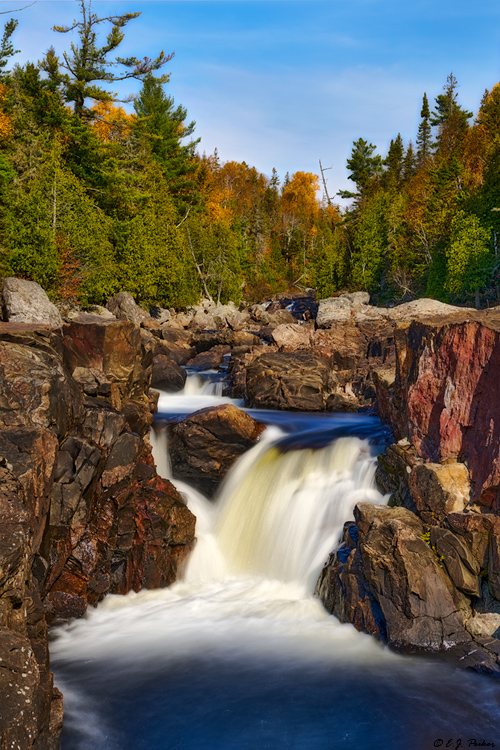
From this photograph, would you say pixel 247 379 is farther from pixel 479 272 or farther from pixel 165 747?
pixel 479 272

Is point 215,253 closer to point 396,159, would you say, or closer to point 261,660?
point 396,159

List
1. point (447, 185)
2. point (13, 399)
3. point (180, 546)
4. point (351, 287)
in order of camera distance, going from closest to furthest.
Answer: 1. point (13, 399)
2. point (180, 546)
3. point (447, 185)
4. point (351, 287)

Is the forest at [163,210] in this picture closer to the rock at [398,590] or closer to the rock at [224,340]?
the rock at [224,340]

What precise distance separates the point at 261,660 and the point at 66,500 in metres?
4.60

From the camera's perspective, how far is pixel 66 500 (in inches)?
400

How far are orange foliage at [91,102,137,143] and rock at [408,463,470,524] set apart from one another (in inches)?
1603

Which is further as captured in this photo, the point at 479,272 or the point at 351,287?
the point at 351,287

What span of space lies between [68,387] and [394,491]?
7190 mm

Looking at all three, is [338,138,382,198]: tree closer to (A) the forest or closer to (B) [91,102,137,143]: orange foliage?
(A) the forest

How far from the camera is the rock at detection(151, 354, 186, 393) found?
75.2ft

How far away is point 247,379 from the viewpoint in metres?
21.9

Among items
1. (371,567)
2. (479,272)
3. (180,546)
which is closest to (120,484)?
(180,546)

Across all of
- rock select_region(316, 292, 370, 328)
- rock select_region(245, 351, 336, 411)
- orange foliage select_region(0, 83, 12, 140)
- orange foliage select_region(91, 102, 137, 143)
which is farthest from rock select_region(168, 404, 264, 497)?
orange foliage select_region(91, 102, 137, 143)

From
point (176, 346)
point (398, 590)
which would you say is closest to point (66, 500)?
point (398, 590)
